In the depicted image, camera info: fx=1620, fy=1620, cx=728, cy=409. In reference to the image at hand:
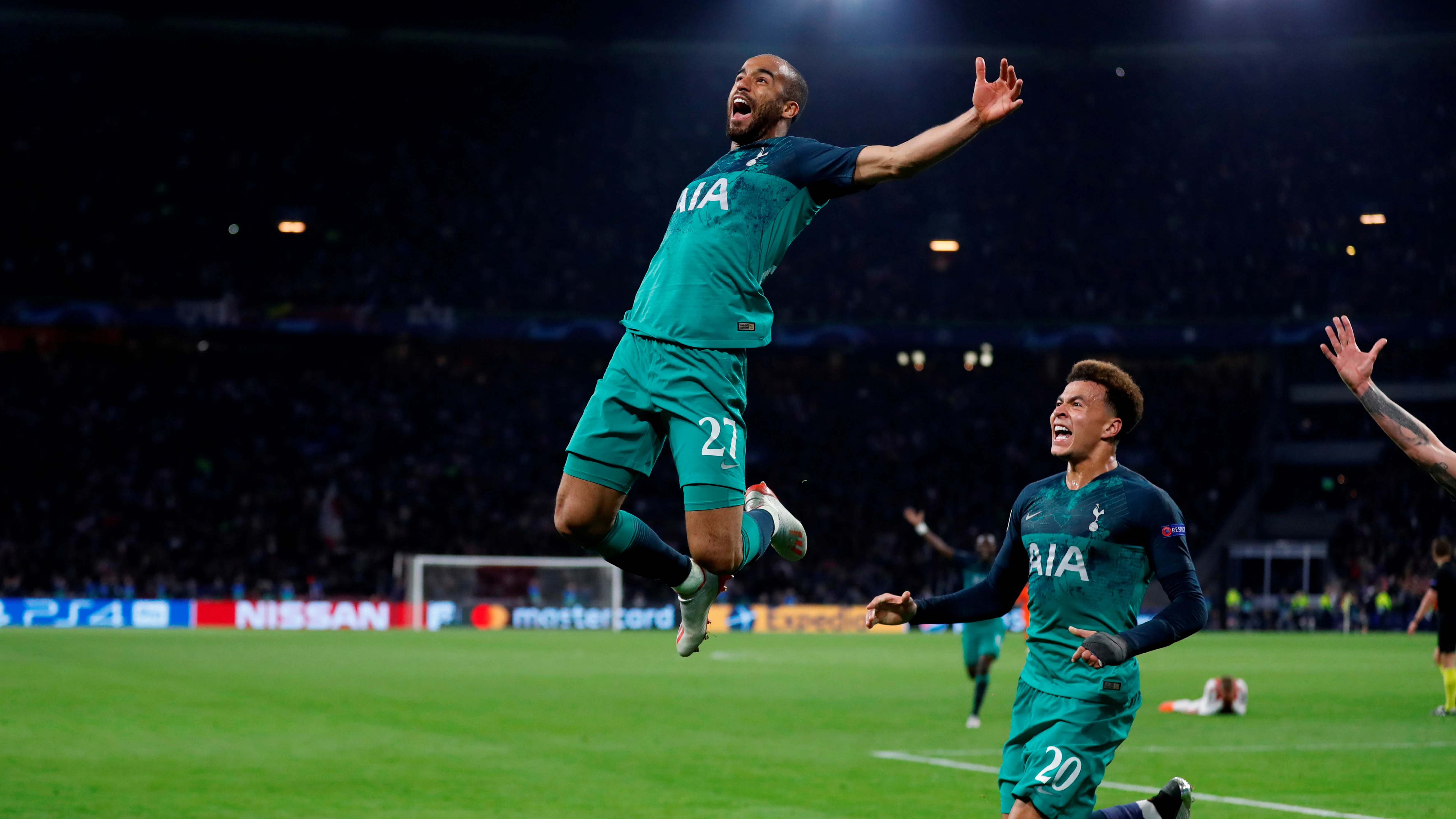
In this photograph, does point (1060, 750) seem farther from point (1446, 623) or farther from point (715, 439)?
point (1446, 623)

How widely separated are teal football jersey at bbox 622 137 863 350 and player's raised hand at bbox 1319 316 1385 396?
200 centimetres

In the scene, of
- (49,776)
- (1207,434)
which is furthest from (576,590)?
(49,776)

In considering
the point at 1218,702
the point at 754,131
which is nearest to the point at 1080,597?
the point at 754,131

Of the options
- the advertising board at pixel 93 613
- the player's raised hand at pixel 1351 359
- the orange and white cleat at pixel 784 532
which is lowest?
the advertising board at pixel 93 613

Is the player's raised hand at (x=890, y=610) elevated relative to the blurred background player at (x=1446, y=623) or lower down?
elevated

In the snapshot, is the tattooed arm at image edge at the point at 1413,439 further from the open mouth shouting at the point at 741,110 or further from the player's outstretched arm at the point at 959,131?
the open mouth shouting at the point at 741,110

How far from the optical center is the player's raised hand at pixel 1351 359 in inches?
245

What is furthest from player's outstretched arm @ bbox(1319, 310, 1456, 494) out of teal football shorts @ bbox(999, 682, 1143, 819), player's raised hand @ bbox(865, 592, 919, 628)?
player's raised hand @ bbox(865, 592, 919, 628)

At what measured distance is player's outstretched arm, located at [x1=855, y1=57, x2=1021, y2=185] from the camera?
5855mm

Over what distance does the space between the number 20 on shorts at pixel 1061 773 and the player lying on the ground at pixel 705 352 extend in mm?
1479

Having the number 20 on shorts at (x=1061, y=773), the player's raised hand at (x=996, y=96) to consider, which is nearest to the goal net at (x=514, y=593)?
the number 20 on shorts at (x=1061, y=773)

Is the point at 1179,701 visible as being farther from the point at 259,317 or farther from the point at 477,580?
the point at 259,317

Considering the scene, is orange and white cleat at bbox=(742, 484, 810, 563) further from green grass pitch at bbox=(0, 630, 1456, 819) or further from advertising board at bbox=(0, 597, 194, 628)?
advertising board at bbox=(0, 597, 194, 628)

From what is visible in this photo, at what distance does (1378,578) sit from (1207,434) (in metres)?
7.43
